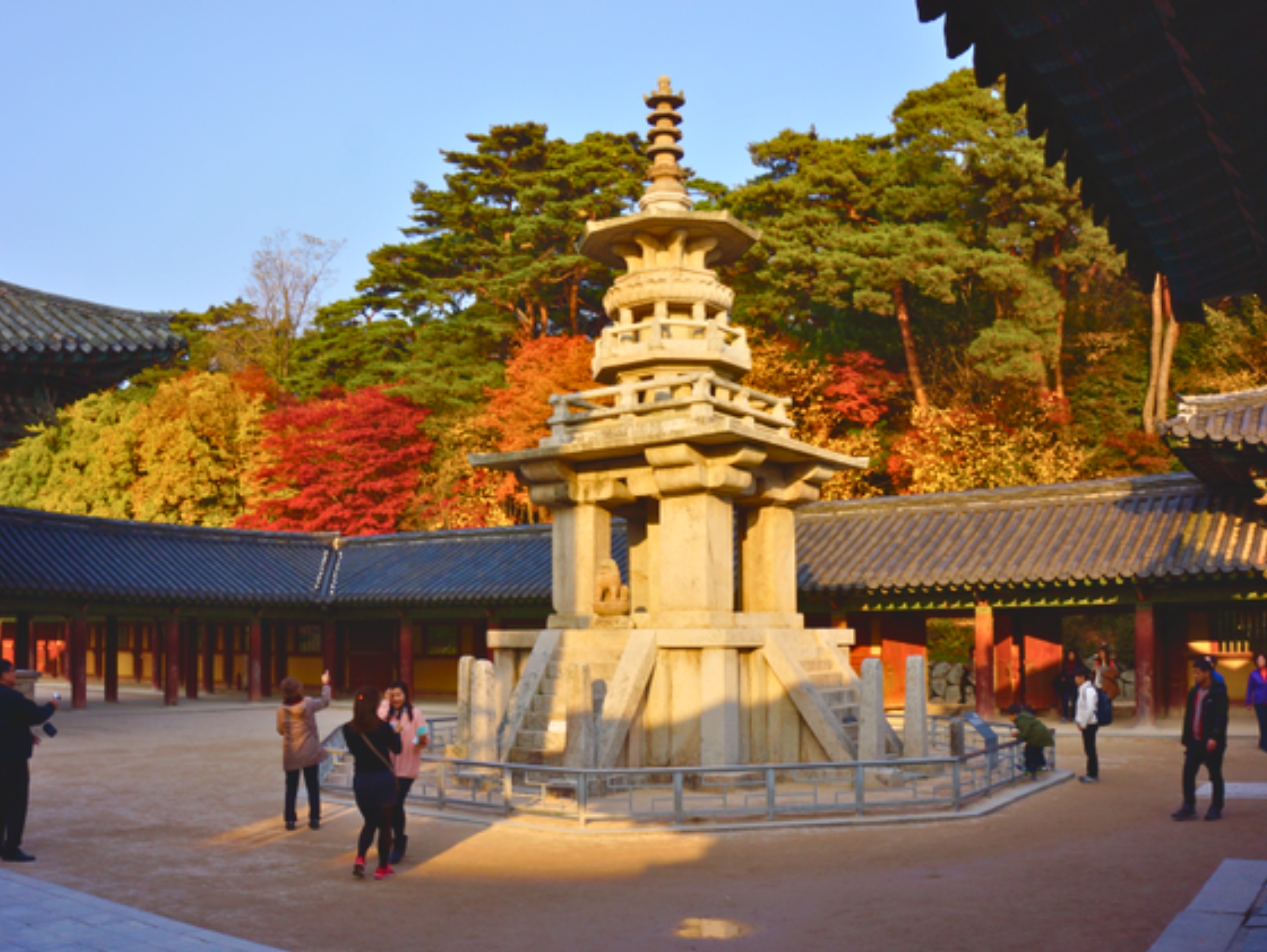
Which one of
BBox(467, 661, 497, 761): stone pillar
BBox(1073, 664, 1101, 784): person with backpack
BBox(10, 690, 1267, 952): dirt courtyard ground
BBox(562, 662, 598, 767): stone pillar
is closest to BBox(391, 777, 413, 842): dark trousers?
BBox(10, 690, 1267, 952): dirt courtyard ground

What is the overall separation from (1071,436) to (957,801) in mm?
23045

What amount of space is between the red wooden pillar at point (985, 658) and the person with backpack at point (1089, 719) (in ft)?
28.3

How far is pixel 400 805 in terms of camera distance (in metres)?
10.2

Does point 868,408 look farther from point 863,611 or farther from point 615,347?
point 615,347

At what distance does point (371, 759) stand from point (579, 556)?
7155 millimetres

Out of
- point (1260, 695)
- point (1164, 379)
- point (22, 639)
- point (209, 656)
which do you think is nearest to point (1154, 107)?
point (1260, 695)

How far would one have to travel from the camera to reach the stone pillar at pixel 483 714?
14.3 metres

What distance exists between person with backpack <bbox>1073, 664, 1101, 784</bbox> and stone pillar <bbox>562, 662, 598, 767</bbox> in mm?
6451

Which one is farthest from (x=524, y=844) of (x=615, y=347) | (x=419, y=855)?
(x=615, y=347)

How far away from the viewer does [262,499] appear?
4188 centimetres

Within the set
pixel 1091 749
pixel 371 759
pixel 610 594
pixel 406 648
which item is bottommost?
pixel 1091 749

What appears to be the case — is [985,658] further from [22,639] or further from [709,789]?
[22,639]

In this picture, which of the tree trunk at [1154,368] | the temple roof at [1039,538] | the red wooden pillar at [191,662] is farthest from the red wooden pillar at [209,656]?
the tree trunk at [1154,368]

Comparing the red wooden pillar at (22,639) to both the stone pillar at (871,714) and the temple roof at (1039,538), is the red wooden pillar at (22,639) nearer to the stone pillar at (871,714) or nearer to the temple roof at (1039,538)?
the temple roof at (1039,538)
